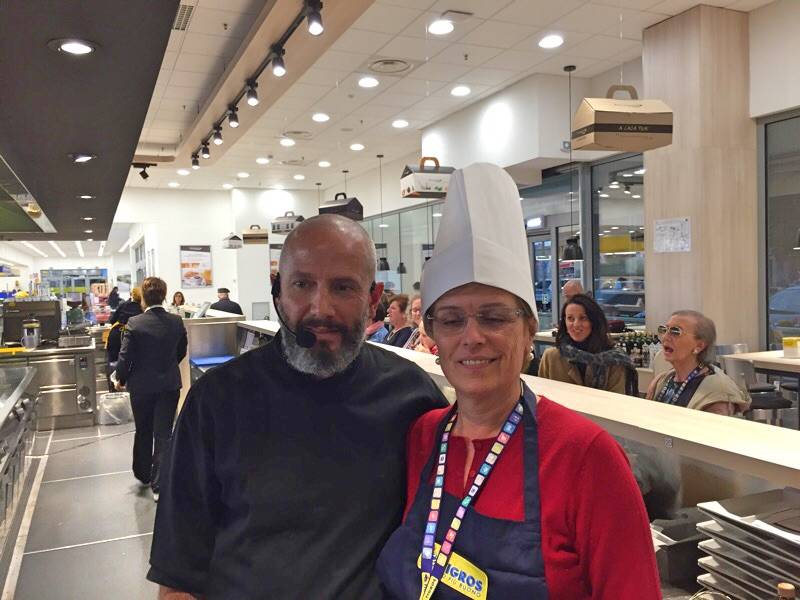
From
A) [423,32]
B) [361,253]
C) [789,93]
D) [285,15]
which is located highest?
[423,32]

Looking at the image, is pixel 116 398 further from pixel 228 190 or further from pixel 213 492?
pixel 228 190

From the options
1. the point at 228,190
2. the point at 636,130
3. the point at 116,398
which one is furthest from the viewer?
the point at 228,190

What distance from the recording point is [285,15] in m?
4.64

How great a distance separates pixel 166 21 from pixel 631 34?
5.37 metres

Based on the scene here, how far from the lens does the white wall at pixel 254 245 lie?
14883 millimetres

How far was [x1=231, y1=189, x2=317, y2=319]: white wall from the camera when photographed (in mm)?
14883

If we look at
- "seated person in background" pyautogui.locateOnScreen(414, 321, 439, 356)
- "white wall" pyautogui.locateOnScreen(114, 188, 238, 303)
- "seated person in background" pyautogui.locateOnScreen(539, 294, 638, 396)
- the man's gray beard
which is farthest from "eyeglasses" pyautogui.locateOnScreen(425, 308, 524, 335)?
"white wall" pyautogui.locateOnScreen(114, 188, 238, 303)

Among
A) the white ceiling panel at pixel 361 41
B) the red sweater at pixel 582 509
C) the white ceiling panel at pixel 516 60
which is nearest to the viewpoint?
the red sweater at pixel 582 509

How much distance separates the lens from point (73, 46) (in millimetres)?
2137

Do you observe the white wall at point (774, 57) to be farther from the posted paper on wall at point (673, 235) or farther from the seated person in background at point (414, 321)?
the seated person in background at point (414, 321)

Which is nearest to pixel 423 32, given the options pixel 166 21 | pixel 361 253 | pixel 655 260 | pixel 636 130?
pixel 636 130

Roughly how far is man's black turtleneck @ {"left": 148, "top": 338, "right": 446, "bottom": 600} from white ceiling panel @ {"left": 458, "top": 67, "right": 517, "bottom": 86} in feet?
21.3

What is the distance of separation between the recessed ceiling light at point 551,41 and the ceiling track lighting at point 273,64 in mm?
2552

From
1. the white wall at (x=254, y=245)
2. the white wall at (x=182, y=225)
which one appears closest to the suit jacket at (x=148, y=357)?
the white wall at (x=254, y=245)
